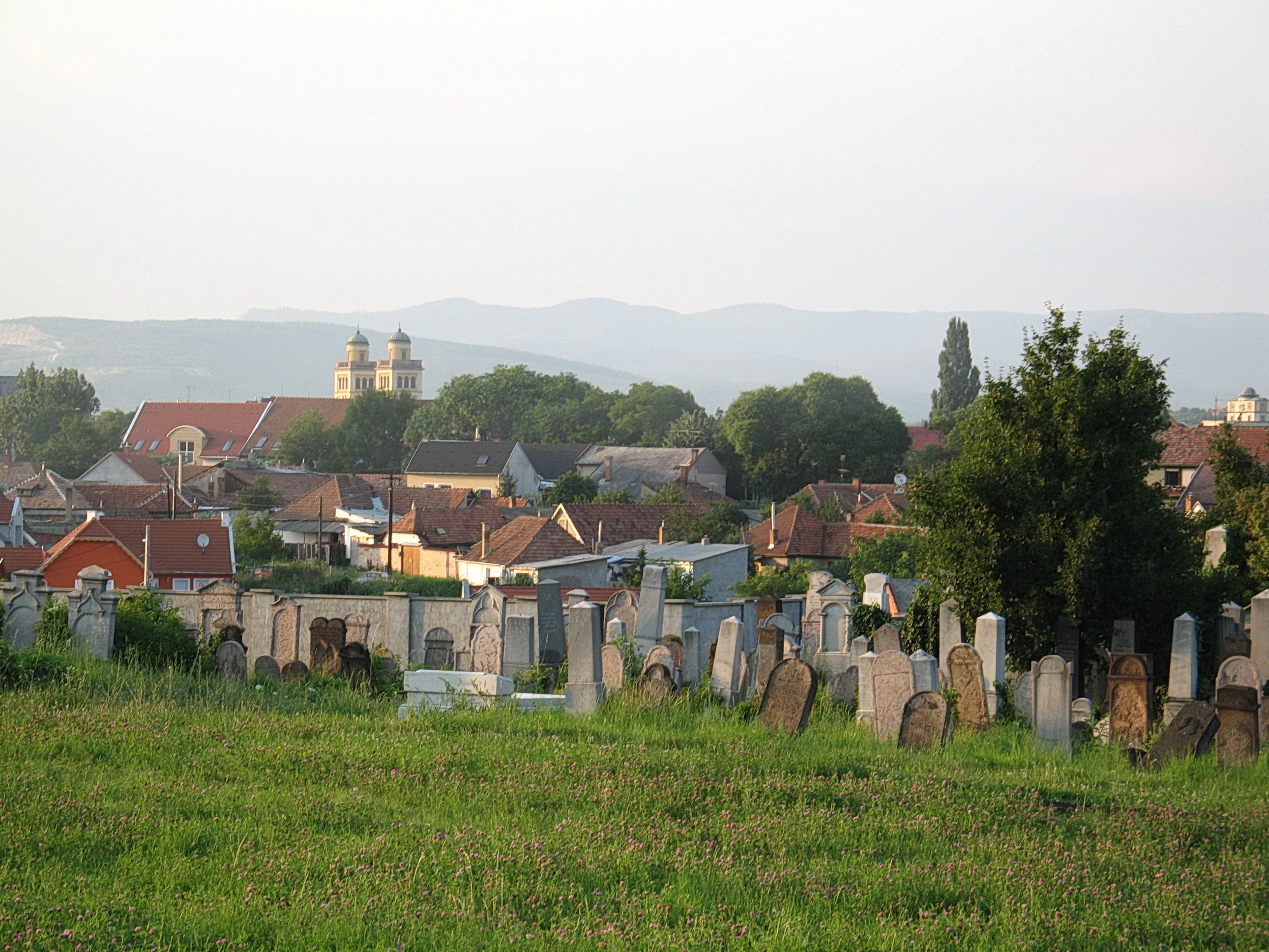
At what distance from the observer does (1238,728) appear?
10250 millimetres

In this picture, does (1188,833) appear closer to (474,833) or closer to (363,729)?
(474,833)

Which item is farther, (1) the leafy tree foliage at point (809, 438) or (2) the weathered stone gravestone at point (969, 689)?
(1) the leafy tree foliage at point (809, 438)

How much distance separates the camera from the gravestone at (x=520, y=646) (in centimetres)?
1429

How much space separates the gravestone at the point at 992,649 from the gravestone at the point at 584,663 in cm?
365

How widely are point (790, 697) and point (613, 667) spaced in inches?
100

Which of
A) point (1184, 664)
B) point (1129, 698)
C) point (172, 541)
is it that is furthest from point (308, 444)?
point (1129, 698)

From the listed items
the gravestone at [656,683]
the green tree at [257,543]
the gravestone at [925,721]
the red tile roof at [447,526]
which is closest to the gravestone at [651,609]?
the gravestone at [656,683]

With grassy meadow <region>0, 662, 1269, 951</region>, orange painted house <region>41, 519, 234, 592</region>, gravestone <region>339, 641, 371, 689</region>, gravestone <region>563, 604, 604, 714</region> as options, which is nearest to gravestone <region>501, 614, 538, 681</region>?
gravestone <region>339, 641, 371, 689</region>

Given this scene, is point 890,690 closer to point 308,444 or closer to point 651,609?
point 651,609

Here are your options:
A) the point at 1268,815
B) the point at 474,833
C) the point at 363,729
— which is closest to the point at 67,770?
the point at 363,729

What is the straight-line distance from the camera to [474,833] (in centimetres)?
736

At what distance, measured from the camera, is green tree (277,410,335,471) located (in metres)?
101

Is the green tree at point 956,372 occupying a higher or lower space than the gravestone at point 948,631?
higher

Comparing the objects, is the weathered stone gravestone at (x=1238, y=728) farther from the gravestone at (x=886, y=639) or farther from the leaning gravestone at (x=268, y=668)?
the leaning gravestone at (x=268, y=668)
